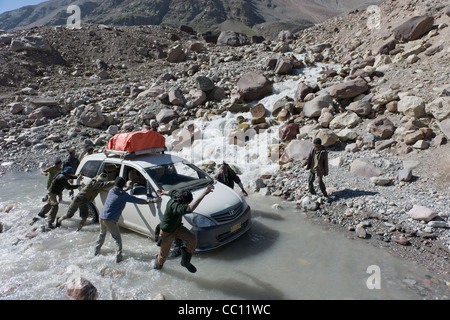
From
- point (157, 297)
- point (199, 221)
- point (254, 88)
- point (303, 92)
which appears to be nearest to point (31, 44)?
point (254, 88)

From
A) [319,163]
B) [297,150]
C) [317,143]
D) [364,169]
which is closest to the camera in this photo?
[317,143]

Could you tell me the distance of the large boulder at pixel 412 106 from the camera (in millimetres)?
9898

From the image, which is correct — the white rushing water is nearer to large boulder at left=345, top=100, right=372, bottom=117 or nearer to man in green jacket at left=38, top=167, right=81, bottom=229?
man in green jacket at left=38, top=167, right=81, bottom=229

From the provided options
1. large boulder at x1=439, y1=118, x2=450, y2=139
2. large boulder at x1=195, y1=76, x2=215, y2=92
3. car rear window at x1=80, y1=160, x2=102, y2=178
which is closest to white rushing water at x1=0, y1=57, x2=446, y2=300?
car rear window at x1=80, y1=160, x2=102, y2=178

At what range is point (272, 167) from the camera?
10.9 metres

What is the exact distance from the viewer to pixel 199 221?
5.50 m

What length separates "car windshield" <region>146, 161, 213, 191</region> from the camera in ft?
20.7

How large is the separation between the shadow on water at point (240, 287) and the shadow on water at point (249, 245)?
0.61 m

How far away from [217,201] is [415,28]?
54.4 ft

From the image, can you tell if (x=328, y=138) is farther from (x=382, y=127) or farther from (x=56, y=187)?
(x=56, y=187)

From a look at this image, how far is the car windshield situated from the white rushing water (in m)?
1.39

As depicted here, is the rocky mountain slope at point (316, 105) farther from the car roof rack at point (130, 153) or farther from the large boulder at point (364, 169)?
the car roof rack at point (130, 153)

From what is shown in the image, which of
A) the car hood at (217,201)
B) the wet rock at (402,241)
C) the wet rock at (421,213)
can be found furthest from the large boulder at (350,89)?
the car hood at (217,201)
